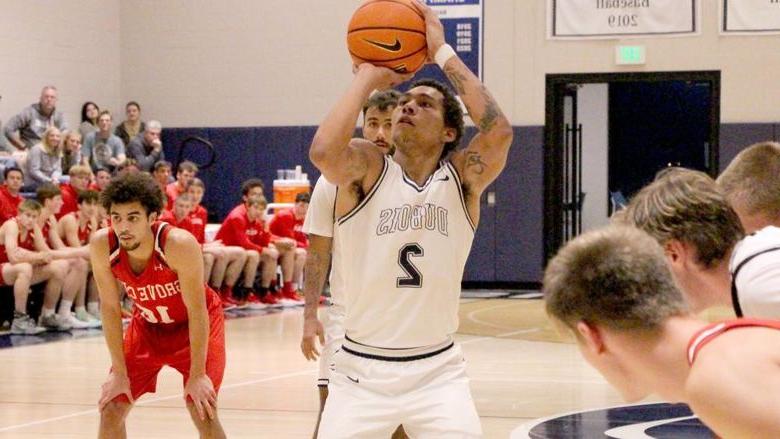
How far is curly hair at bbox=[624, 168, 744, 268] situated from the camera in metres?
2.48

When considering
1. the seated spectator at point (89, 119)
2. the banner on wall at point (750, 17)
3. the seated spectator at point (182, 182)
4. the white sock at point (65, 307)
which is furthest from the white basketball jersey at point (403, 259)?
the banner on wall at point (750, 17)

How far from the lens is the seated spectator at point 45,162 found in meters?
13.9

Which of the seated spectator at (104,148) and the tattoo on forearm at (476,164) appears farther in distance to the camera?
the seated spectator at (104,148)

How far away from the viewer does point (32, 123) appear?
49.8 feet

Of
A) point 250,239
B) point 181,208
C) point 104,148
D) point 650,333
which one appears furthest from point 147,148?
point 650,333

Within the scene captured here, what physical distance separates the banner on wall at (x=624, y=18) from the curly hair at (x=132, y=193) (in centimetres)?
1201

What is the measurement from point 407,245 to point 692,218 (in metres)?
1.86

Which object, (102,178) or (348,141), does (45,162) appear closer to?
(102,178)

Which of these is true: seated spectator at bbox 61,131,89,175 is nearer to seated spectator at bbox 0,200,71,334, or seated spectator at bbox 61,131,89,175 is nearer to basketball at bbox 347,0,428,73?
seated spectator at bbox 0,200,71,334

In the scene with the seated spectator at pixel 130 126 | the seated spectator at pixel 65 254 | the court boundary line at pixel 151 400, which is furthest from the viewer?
the seated spectator at pixel 130 126

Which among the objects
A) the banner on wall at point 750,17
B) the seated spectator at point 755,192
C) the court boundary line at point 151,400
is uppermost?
the banner on wall at point 750,17

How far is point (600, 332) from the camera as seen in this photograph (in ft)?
6.36

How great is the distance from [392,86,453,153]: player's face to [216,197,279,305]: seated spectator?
10427 mm

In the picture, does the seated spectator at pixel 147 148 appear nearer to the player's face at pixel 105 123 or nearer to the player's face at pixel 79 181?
the player's face at pixel 105 123
